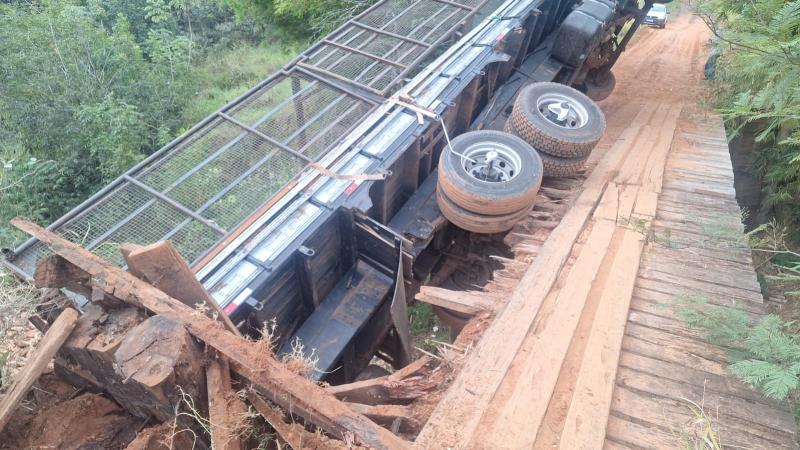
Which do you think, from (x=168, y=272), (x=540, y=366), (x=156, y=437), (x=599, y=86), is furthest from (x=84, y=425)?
(x=599, y=86)

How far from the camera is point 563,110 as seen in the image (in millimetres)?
5504

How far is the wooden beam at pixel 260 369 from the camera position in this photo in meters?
1.85

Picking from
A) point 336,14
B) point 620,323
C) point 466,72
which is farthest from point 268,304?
point 336,14

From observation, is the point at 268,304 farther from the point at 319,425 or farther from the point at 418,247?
the point at 319,425

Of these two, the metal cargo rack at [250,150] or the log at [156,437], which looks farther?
the metal cargo rack at [250,150]

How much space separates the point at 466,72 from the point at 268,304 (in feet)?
11.3

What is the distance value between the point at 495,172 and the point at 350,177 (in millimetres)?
1502

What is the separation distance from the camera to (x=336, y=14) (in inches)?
486

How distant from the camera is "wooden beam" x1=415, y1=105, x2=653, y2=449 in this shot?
2518 millimetres

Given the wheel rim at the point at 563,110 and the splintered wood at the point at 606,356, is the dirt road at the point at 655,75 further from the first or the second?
the splintered wood at the point at 606,356

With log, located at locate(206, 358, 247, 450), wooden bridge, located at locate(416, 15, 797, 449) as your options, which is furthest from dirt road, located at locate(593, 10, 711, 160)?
log, located at locate(206, 358, 247, 450)

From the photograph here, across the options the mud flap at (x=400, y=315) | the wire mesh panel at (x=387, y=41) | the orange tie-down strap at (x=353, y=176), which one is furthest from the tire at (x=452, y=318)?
the wire mesh panel at (x=387, y=41)

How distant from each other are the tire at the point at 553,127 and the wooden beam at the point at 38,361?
4.44 m

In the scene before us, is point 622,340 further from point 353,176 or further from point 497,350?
point 353,176
